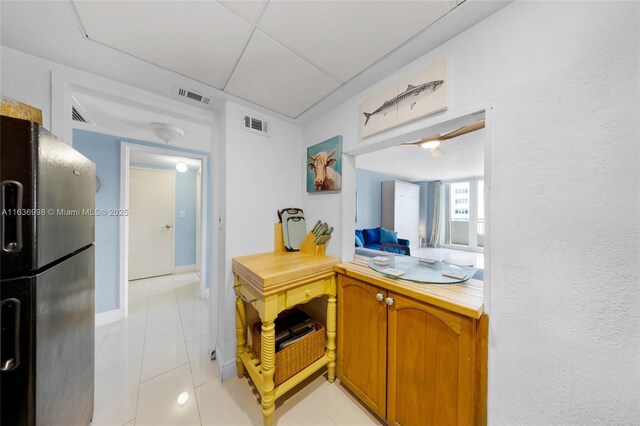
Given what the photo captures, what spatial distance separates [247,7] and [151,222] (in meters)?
3.92

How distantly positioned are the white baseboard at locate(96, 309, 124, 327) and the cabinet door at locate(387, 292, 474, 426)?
9.53 ft

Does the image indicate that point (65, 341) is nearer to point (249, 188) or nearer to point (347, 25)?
point (249, 188)

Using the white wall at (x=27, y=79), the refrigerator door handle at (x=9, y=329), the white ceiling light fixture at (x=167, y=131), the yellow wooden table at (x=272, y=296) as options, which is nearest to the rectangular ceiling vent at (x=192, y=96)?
the white wall at (x=27, y=79)

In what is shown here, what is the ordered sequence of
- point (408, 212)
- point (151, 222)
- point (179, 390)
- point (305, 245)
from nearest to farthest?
point (179, 390) < point (305, 245) < point (151, 222) < point (408, 212)

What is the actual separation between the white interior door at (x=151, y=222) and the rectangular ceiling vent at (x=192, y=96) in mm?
2720

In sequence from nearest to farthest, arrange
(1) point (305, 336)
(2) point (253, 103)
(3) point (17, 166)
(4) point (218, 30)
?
(3) point (17, 166), (4) point (218, 30), (1) point (305, 336), (2) point (253, 103)

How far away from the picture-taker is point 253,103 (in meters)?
1.58

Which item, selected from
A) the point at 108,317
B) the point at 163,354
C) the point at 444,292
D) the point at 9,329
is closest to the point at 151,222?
the point at 108,317

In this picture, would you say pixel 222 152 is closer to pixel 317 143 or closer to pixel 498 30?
pixel 317 143

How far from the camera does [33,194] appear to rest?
0.60 metres

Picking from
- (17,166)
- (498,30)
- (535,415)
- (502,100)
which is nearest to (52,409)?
(17,166)

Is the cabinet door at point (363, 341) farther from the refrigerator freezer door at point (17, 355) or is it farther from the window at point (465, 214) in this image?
the window at point (465, 214)

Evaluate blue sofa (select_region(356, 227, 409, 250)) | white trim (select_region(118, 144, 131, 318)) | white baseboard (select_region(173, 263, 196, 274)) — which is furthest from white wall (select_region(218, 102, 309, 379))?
blue sofa (select_region(356, 227, 409, 250))

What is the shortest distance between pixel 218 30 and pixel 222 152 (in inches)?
32.0
